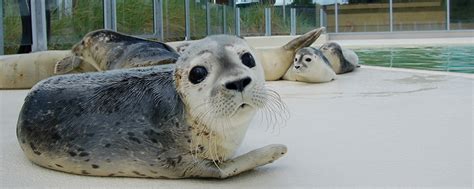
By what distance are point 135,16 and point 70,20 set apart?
1529 millimetres

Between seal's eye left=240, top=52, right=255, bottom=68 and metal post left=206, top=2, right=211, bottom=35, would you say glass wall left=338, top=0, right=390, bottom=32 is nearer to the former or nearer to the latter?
metal post left=206, top=2, right=211, bottom=35

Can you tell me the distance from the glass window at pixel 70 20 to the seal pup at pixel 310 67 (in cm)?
276

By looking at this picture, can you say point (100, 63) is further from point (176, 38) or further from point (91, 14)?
point (176, 38)

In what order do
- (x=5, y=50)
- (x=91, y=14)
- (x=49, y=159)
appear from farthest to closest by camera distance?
(x=91, y=14)
(x=5, y=50)
(x=49, y=159)

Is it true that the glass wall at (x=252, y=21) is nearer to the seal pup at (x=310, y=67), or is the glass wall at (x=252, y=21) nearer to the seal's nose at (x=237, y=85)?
the seal pup at (x=310, y=67)

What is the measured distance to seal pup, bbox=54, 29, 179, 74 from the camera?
11.1 ft

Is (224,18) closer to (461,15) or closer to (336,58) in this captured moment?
(461,15)

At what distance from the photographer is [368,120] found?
8.76 feet

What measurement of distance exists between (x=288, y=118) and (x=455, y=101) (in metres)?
1.01

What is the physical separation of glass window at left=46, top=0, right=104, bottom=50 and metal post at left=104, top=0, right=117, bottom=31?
2.4 inches

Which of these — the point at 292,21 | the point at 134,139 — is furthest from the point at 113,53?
the point at 292,21

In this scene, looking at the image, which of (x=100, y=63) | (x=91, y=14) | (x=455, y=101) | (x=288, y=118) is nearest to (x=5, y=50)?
(x=91, y=14)

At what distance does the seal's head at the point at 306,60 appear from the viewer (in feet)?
14.9

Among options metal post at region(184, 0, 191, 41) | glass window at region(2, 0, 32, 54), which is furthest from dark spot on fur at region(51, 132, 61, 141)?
metal post at region(184, 0, 191, 41)
